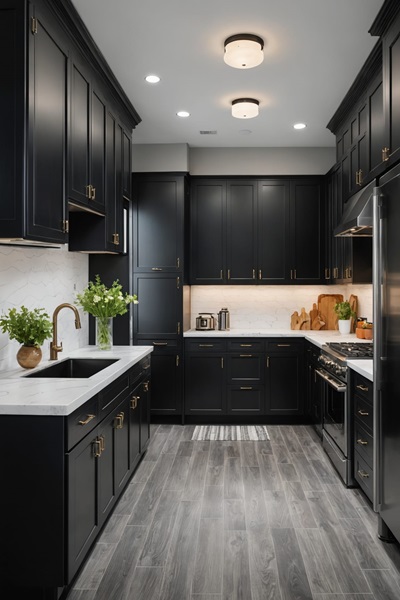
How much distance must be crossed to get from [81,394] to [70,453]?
0.27 metres

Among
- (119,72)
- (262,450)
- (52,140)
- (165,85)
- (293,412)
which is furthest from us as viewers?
(293,412)

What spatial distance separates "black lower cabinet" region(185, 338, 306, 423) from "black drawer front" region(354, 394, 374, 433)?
6.11 ft

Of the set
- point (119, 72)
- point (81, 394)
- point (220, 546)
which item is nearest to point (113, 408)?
point (81, 394)

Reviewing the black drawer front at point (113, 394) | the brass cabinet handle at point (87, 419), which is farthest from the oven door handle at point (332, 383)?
the brass cabinet handle at point (87, 419)

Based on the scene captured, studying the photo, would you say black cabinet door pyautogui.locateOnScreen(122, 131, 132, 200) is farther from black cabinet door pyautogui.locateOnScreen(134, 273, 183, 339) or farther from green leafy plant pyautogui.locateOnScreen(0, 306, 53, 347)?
green leafy plant pyautogui.locateOnScreen(0, 306, 53, 347)

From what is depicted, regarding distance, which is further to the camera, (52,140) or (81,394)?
(52,140)

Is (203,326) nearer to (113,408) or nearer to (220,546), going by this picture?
(113,408)

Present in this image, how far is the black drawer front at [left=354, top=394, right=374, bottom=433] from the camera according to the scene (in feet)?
10.2

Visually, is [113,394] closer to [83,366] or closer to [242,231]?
[83,366]

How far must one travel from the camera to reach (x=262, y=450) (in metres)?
4.50

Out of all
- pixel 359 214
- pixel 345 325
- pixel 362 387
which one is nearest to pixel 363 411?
pixel 362 387

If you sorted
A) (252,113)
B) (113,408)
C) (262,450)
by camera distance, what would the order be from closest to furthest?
(113,408)
(252,113)
(262,450)

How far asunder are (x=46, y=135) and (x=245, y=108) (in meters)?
2.09

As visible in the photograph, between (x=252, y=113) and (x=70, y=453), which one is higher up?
(x=252, y=113)
